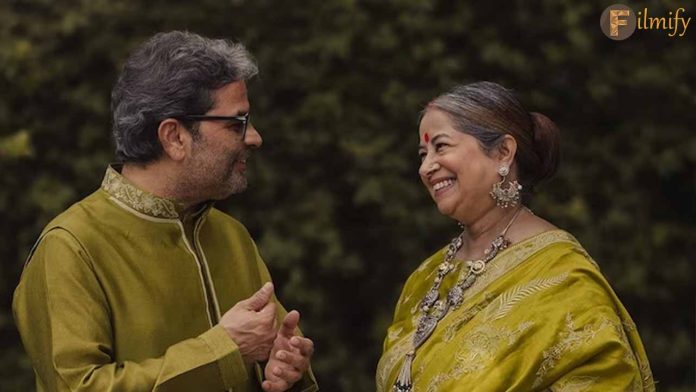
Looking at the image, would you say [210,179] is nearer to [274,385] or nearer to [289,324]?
[289,324]

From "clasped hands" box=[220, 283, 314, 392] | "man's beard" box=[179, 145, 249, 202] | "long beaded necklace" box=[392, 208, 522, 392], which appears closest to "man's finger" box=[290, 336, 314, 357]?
"clasped hands" box=[220, 283, 314, 392]

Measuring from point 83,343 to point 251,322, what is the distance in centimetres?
41

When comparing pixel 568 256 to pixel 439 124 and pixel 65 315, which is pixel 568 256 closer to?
pixel 439 124

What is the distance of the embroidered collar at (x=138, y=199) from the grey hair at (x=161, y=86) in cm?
6

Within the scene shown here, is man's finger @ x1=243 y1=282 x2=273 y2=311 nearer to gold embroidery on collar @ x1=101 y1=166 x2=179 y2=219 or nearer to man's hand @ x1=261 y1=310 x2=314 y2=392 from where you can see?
man's hand @ x1=261 y1=310 x2=314 y2=392

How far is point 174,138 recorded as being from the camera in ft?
11.3

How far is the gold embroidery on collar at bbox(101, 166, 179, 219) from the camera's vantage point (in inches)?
136

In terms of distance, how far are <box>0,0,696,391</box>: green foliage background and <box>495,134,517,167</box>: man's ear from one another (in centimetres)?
190

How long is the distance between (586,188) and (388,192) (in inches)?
33.6

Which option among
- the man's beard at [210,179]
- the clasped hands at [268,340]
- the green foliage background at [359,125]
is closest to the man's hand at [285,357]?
the clasped hands at [268,340]

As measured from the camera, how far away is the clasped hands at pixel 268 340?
10.9 feet

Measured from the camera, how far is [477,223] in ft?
12.0

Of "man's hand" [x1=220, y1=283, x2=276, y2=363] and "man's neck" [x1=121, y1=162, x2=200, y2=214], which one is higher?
"man's neck" [x1=121, y1=162, x2=200, y2=214]

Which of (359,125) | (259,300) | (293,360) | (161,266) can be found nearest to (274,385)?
(293,360)
